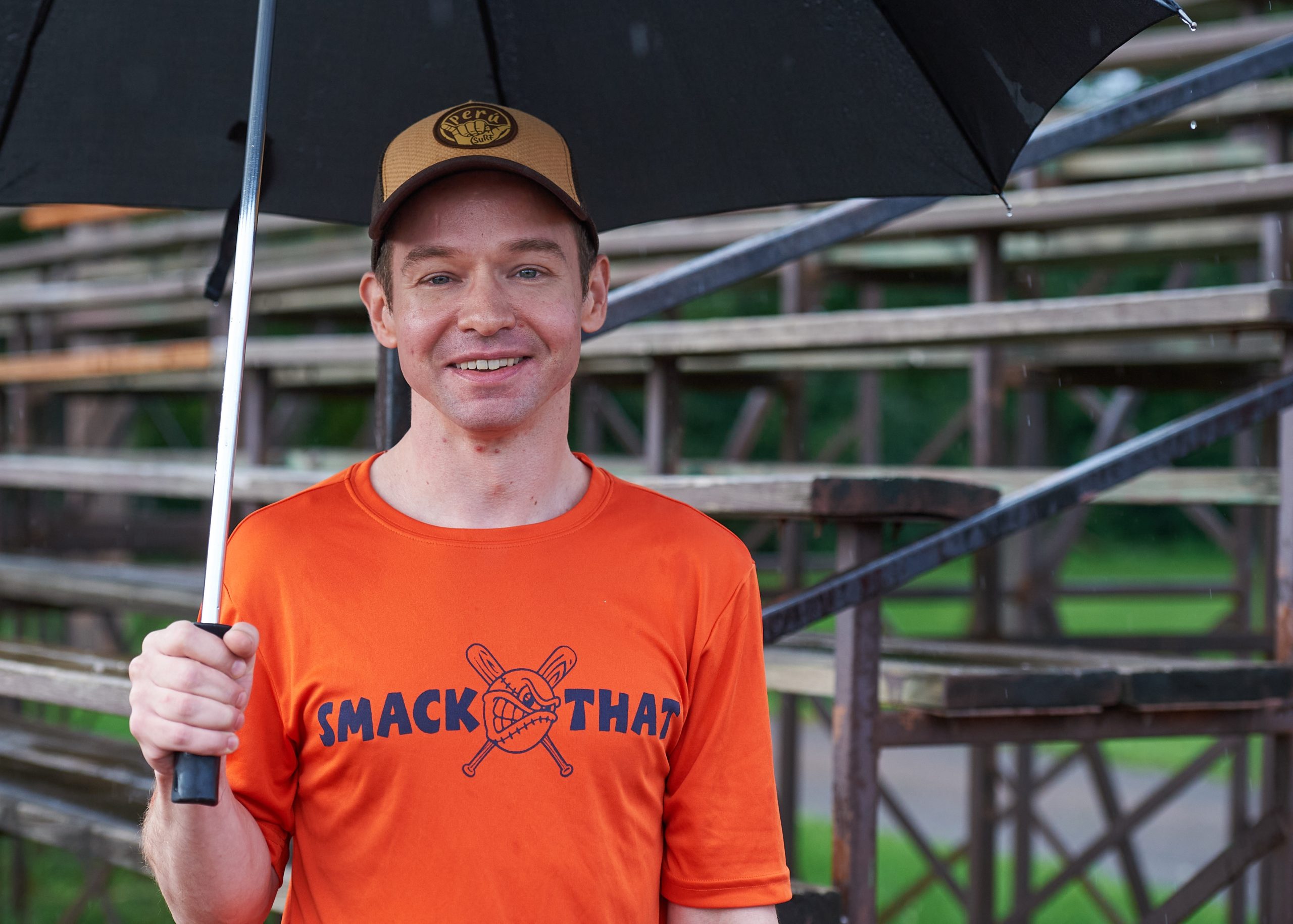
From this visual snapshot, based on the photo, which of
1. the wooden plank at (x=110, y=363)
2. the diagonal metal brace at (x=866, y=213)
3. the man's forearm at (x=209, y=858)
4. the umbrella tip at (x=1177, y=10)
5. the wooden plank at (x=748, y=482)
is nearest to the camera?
the man's forearm at (x=209, y=858)

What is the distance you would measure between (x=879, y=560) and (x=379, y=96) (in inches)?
48.6

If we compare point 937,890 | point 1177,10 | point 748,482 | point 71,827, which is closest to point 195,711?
point 748,482

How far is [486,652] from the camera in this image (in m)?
1.67

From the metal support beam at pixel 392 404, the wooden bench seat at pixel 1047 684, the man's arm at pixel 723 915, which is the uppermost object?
the metal support beam at pixel 392 404

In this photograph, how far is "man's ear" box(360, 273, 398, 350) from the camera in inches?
73.6

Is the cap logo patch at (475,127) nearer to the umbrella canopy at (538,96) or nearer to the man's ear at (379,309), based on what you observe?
the man's ear at (379,309)

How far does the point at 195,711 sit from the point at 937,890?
6.64 meters

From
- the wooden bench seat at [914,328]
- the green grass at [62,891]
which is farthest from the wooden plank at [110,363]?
the green grass at [62,891]

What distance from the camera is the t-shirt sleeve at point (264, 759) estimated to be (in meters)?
1.68

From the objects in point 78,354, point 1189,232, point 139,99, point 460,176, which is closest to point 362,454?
point 78,354

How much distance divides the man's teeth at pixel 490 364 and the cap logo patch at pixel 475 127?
0.90 feet

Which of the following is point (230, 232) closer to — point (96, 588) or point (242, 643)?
point (242, 643)

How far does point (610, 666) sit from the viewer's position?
5.57 feet

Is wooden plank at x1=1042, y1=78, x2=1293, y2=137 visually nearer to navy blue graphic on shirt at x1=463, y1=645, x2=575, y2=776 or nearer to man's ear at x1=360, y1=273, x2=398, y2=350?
man's ear at x1=360, y1=273, x2=398, y2=350
